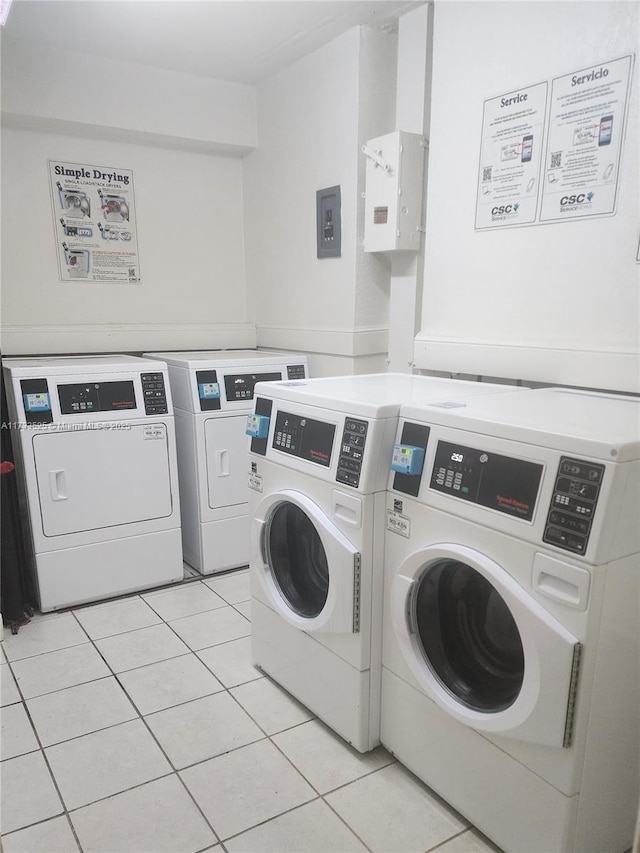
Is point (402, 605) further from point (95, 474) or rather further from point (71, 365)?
point (71, 365)

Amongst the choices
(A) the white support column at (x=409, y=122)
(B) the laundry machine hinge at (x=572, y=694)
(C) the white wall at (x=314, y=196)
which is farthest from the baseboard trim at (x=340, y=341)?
(B) the laundry machine hinge at (x=572, y=694)

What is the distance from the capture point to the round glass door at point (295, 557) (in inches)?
80.0

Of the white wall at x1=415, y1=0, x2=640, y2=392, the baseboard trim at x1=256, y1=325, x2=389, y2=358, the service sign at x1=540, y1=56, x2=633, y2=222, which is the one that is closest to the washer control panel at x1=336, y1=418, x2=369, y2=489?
the white wall at x1=415, y1=0, x2=640, y2=392

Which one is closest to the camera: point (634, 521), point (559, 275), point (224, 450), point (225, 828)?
point (634, 521)

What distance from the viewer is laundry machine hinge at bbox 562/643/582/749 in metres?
1.23

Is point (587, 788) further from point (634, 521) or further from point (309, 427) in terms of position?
point (309, 427)

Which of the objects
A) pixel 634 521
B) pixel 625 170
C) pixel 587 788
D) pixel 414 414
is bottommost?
pixel 587 788

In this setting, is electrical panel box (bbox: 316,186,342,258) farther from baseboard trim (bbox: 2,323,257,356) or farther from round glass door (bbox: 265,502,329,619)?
round glass door (bbox: 265,502,329,619)

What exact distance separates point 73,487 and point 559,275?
7.30 feet

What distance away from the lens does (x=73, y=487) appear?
2695mm

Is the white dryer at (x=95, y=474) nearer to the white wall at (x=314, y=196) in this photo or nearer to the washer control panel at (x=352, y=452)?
the white wall at (x=314, y=196)

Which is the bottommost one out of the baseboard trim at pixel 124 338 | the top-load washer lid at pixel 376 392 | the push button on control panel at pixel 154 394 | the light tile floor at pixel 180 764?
the light tile floor at pixel 180 764

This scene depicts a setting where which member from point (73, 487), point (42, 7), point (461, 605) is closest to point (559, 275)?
point (461, 605)

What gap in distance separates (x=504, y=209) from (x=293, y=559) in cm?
151
